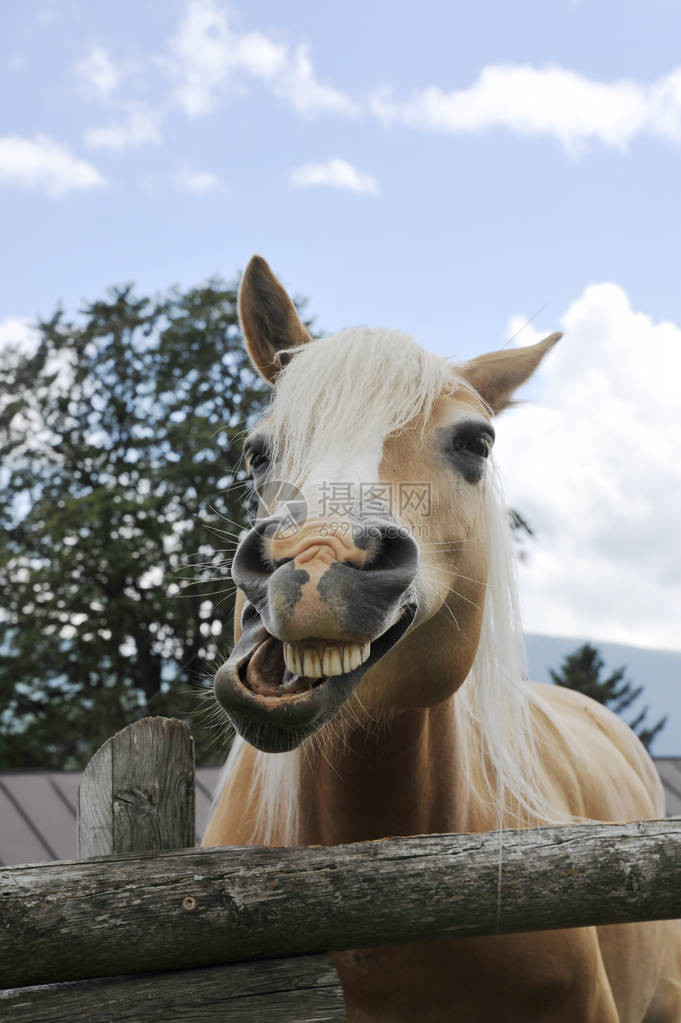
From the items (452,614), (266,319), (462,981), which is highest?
(266,319)

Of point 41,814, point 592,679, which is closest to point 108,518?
point 41,814

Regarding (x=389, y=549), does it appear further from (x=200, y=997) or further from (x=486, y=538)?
(x=200, y=997)

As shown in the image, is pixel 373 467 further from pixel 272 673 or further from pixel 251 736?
pixel 251 736

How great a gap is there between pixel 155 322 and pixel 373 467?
15.2 m

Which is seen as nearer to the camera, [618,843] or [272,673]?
[272,673]

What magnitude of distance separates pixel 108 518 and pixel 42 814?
8445mm

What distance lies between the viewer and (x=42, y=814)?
6.45m

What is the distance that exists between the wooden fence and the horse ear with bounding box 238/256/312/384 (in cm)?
110

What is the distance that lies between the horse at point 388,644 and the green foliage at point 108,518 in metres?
11.3

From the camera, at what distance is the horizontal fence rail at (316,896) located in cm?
157

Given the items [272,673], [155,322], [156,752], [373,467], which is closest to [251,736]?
[272,673]

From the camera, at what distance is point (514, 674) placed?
8.16 feet

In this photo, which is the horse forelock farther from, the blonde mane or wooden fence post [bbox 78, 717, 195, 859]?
wooden fence post [bbox 78, 717, 195, 859]

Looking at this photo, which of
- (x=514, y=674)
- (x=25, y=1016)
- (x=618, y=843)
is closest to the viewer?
(x=25, y=1016)
